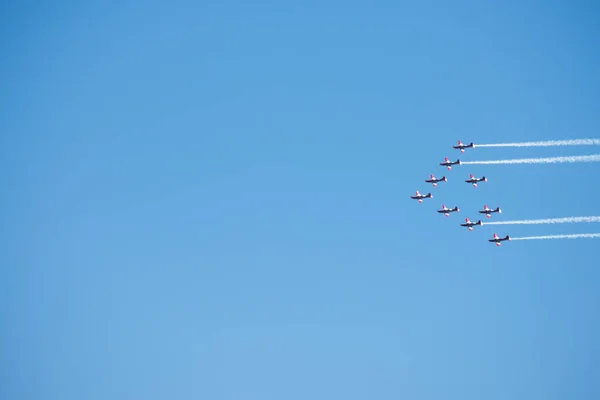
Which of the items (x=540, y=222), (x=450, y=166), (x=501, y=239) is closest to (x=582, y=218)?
(x=540, y=222)

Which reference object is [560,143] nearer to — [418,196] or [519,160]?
[519,160]

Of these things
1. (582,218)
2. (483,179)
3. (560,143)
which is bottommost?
(582,218)

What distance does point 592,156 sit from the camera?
138 m

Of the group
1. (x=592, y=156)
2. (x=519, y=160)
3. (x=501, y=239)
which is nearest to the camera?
(x=592, y=156)

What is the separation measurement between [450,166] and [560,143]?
105 feet

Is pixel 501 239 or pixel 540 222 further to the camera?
pixel 501 239

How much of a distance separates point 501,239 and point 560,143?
25.0 metres

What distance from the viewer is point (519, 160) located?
486 ft

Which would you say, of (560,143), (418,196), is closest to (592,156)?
(560,143)

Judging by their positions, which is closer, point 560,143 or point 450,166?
point 560,143

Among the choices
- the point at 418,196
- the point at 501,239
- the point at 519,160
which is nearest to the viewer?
the point at 519,160

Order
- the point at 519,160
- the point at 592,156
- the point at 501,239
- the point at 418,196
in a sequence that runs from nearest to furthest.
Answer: the point at 592,156, the point at 519,160, the point at 501,239, the point at 418,196

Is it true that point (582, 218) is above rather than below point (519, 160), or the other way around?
below

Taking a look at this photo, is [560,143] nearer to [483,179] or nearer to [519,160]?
[519,160]
